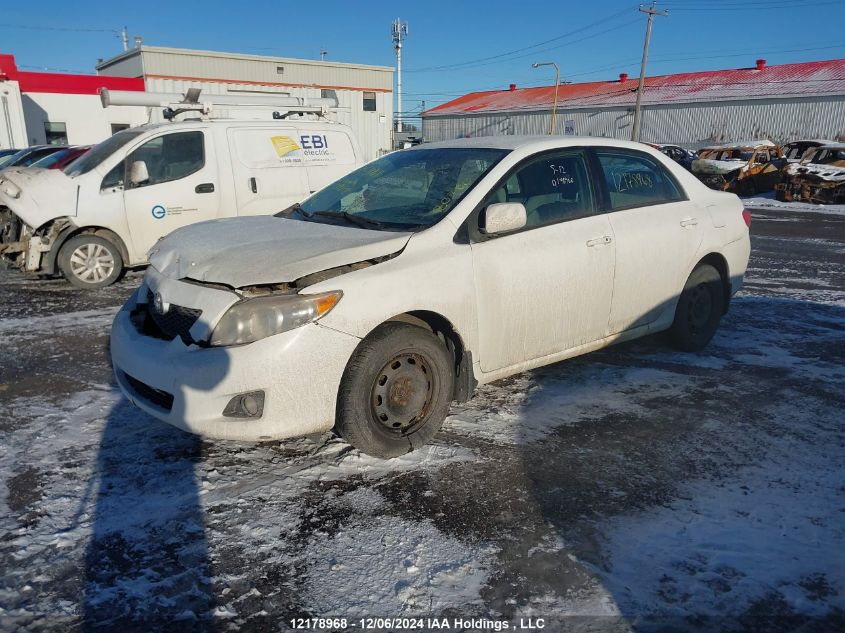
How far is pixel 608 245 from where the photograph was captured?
4.21 m

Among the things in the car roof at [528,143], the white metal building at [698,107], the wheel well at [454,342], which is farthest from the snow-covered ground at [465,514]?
the white metal building at [698,107]

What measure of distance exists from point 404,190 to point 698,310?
264 cm

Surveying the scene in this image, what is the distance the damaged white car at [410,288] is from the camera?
3.02 metres

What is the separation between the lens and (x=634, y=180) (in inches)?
184

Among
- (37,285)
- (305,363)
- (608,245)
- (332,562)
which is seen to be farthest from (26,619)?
(37,285)

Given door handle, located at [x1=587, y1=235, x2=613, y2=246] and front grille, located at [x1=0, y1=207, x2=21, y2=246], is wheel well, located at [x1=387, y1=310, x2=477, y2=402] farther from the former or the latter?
front grille, located at [x1=0, y1=207, x2=21, y2=246]

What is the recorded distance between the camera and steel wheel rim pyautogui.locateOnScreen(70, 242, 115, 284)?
294 inches

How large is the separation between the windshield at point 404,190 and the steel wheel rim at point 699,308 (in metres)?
2.10

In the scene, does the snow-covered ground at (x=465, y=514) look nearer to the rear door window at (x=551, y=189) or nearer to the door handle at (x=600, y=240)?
the door handle at (x=600, y=240)

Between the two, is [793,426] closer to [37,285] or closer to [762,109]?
[37,285]

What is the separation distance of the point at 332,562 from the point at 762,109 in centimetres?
4184

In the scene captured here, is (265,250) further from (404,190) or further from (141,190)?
(141,190)

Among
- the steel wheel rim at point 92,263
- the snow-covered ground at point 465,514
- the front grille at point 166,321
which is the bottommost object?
the snow-covered ground at point 465,514

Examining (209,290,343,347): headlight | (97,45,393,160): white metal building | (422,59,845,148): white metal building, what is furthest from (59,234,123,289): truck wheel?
(422,59,845,148): white metal building
